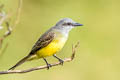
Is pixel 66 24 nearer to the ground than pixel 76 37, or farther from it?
farther from it

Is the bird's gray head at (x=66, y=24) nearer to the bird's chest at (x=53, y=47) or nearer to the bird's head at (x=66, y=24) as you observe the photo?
the bird's head at (x=66, y=24)

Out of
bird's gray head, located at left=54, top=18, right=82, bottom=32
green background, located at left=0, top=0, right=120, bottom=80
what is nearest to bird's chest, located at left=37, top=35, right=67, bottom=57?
bird's gray head, located at left=54, top=18, right=82, bottom=32

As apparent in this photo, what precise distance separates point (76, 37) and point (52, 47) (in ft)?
19.2

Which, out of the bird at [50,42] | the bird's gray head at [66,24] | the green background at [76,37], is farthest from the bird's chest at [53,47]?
the green background at [76,37]

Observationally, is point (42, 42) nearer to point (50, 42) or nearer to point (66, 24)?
point (50, 42)

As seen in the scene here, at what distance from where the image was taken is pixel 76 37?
1225cm

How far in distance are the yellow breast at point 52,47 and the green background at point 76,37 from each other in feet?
9.86

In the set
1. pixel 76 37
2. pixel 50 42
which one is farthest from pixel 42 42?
pixel 76 37

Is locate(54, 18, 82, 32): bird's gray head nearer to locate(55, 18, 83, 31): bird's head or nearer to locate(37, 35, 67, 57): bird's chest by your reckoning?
locate(55, 18, 83, 31): bird's head

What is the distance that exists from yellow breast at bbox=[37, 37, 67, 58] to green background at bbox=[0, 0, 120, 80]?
9.86ft

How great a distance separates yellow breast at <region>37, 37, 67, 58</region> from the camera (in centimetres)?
635

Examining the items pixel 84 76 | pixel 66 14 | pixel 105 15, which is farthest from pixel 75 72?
pixel 105 15

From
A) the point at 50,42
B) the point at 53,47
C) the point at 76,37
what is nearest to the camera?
the point at 53,47

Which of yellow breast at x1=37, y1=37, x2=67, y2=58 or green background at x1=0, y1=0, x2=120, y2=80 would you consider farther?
green background at x1=0, y1=0, x2=120, y2=80
